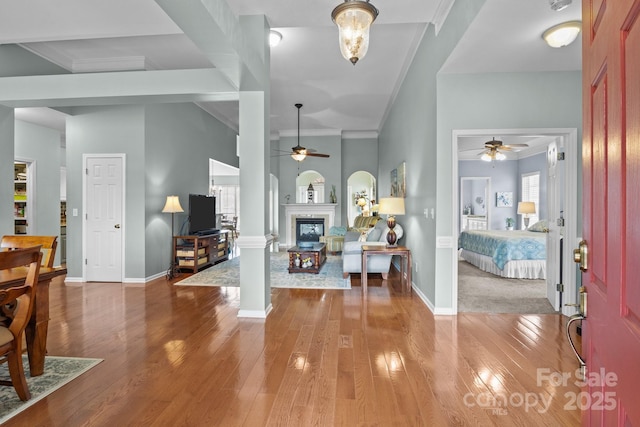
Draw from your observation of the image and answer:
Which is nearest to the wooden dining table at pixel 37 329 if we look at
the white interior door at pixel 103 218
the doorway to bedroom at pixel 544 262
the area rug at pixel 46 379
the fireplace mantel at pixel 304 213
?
the area rug at pixel 46 379

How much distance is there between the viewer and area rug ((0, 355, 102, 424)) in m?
1.97

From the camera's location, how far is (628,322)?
0.71 m

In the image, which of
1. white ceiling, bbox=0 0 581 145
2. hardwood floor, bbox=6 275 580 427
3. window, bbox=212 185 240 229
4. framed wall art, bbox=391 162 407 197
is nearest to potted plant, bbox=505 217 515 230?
framed wall art, bbox=391 162 407 197

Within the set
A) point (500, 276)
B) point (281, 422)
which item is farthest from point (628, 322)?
point (500, 276)

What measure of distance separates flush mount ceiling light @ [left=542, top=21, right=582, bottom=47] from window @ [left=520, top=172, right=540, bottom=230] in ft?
22.9

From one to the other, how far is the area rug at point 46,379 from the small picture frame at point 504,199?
10160 mm

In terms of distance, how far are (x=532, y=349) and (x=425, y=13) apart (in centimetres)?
319

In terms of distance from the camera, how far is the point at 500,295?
14.9 feet

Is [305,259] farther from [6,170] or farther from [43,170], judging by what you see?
[43,170]

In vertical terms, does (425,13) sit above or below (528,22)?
above

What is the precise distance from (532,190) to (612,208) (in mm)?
9809

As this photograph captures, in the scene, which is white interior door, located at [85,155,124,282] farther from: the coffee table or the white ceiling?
the coffee table

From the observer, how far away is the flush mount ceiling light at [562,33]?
2.71m

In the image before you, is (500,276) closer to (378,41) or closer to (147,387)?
(378,41)
